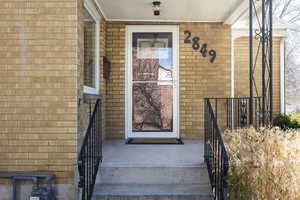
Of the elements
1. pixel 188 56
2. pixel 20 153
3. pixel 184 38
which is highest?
pixel 184 38

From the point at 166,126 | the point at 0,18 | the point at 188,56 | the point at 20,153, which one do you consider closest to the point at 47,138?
the point at 20,153

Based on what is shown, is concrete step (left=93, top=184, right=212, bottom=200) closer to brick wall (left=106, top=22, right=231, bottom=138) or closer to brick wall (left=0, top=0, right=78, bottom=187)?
brick wall (left=0, top=0, right=78, bottom=187)

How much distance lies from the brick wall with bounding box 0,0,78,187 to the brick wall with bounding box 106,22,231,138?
2.26 meters

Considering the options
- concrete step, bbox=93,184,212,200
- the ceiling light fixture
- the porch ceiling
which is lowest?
concrete step, bbox=93,184,212,200

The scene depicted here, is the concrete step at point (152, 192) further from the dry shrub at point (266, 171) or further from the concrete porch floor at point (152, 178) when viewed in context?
the dry shrub at point (266, 171)

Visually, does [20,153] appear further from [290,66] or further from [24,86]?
[290,66]

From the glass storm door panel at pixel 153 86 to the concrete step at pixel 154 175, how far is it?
1.95m

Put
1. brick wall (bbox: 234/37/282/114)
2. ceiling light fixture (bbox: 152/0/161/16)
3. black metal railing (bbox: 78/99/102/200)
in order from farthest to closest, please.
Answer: brick wall (bbox: 234/37/282/114), ceiling light fixture (bbox: 152/0/161/16), black metal railing (bbox: 78/99/102/200)

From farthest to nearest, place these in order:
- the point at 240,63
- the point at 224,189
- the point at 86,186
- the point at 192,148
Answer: the point at 240,63
the point at 192,148
the point at 86,186
the point at 224,189

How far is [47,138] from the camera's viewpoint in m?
3.01

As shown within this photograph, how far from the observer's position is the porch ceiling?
4339 millimetres

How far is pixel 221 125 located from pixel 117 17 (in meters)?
2.75

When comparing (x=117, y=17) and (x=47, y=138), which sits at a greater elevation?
(x=117, y=17)

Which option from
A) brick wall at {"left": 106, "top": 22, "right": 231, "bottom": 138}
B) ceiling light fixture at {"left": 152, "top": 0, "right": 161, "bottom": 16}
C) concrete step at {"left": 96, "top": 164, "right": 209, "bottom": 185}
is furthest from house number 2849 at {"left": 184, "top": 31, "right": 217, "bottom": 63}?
concrete step at {"left": 96, "top": 164, "right": 209, "bottom": 185}
